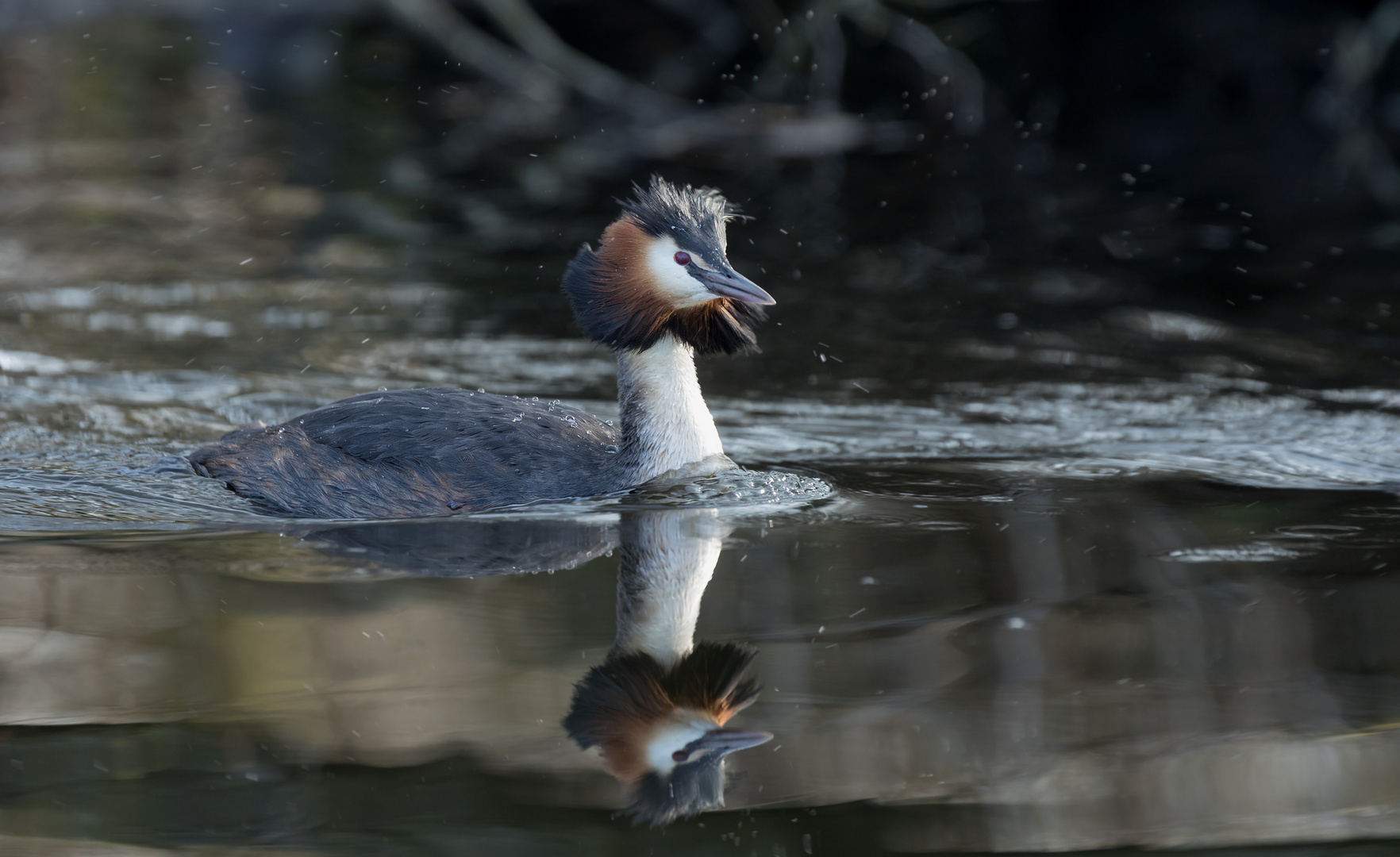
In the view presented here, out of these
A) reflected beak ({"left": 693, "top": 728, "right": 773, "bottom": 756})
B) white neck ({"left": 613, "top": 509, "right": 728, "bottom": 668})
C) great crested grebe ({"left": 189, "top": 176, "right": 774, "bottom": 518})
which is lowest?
reflected beak ({"left": 693, "top": 728, "right": 773, "bottom": 756})

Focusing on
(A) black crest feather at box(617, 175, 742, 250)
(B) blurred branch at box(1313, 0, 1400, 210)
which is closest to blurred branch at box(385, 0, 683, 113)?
(B) blurred branch at box(1313, 0, 1400, 210)

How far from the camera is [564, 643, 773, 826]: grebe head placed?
3779 mm

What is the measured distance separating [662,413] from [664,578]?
1.35 metres

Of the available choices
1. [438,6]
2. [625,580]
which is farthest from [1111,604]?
[438,6]

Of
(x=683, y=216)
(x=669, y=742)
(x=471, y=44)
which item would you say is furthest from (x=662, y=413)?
(x=471, y=44)

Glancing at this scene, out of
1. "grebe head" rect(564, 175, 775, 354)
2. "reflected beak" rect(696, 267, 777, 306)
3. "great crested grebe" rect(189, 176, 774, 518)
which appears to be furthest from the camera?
"grebe head" rect(564, 175, 775, 354)

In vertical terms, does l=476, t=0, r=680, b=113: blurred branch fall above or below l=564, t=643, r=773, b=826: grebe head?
above

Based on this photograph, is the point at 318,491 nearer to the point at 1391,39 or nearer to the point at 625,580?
the point at 625,580

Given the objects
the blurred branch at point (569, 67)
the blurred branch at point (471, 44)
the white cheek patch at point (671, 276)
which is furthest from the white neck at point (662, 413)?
the blurred branch at point (471, 44)

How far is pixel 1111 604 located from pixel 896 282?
7.05 metres

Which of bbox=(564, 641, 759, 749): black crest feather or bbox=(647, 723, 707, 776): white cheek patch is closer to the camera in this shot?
bbox=(647, 723, 707, 776): white cheek patch

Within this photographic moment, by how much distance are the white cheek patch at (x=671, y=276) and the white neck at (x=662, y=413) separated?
24 centimetres

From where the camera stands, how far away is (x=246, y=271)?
12.1 m

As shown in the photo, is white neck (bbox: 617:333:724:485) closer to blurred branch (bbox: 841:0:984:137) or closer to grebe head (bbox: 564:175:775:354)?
grebe head (bbox: 564:175:775:354)
